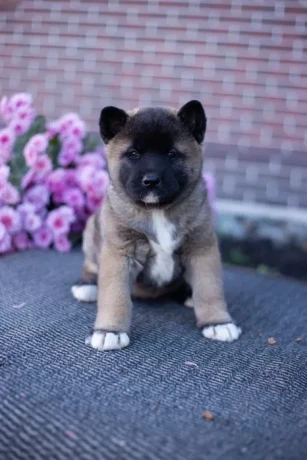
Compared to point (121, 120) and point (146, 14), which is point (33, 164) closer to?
point (121, 120)

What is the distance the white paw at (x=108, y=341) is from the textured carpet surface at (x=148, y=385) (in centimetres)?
5

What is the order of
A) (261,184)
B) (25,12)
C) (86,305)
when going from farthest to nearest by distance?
(25,12) → (261,184) → (86,305)

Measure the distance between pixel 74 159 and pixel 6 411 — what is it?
3.02 meters

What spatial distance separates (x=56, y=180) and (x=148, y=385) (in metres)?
2.57

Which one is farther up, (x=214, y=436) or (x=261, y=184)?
(x=261, y=184)

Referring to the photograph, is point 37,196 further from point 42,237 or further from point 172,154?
point 172,154

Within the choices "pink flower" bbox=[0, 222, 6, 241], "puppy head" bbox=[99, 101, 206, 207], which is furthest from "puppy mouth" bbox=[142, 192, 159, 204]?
"pink flower" bbox=[0, 222, 6, 241]

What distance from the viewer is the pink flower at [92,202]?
473cm

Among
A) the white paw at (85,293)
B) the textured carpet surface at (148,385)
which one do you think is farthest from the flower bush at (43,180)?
the white paw at (85,293)

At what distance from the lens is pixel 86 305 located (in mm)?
3391

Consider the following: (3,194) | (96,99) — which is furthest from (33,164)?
(96,99)

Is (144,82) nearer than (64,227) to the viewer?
No

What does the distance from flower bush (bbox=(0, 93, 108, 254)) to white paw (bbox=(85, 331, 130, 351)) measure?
1.79 meters

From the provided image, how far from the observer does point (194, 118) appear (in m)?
2.89
